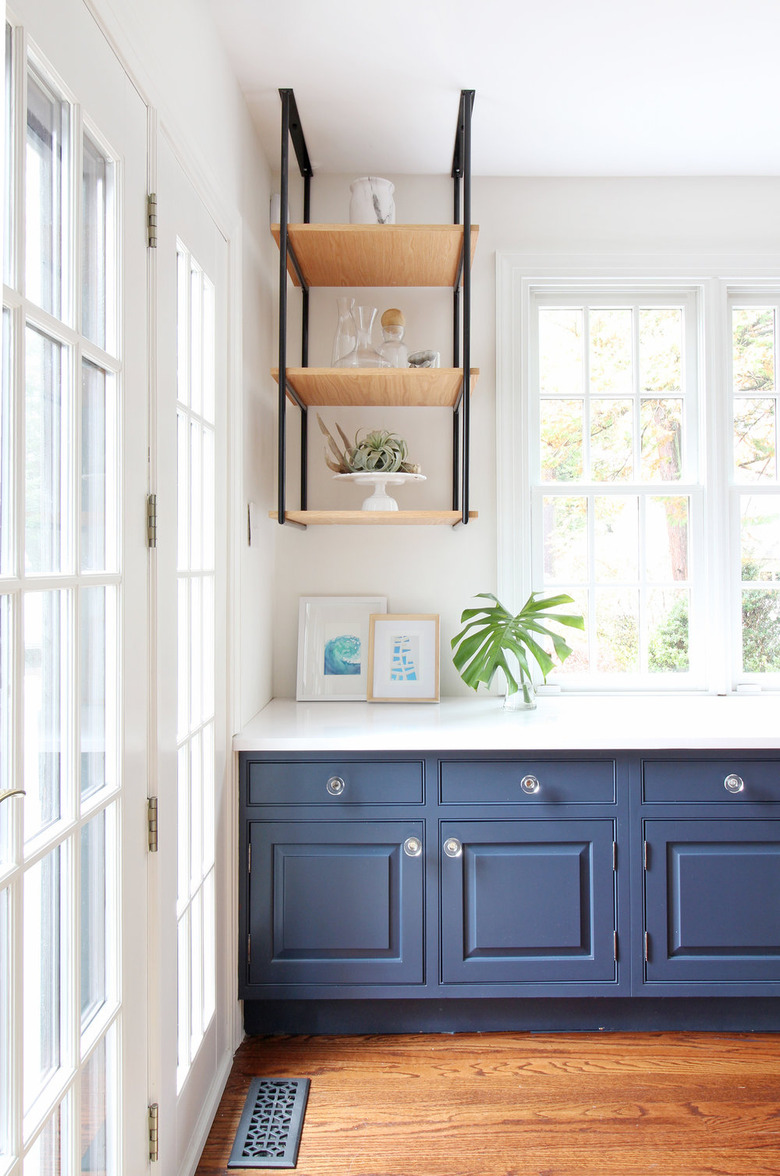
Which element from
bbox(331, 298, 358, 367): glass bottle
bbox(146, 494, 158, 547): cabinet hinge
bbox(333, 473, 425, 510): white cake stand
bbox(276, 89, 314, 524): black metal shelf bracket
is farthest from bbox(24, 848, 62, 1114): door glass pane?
bbox(331, 298, 358, 367): glass bottle

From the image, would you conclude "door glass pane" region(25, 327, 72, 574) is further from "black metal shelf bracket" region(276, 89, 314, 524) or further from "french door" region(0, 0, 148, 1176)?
"black metal shelf bracket" region(276, 89, 314, 524)

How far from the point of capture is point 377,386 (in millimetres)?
2225

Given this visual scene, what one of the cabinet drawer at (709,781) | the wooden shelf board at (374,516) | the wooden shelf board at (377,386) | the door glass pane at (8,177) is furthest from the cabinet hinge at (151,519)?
the cabinet drawer at (709,781)

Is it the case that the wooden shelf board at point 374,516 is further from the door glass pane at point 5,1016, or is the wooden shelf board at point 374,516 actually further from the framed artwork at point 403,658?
the door glass pane at point 5,1016

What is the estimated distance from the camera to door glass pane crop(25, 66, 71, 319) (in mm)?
930

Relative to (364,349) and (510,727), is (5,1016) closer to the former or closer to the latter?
(510,727)

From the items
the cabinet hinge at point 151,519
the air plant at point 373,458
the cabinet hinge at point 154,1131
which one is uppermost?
the air plant at point 373,458

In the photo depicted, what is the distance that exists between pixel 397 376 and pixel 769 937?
1.85m

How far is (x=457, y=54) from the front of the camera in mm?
1919

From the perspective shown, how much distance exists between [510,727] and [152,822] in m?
1.02

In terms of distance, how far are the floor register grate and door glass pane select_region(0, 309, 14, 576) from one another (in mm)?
1461

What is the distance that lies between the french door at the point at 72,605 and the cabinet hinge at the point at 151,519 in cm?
2

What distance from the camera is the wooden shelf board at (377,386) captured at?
2117mm

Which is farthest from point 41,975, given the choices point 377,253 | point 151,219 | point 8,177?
point 377,253
